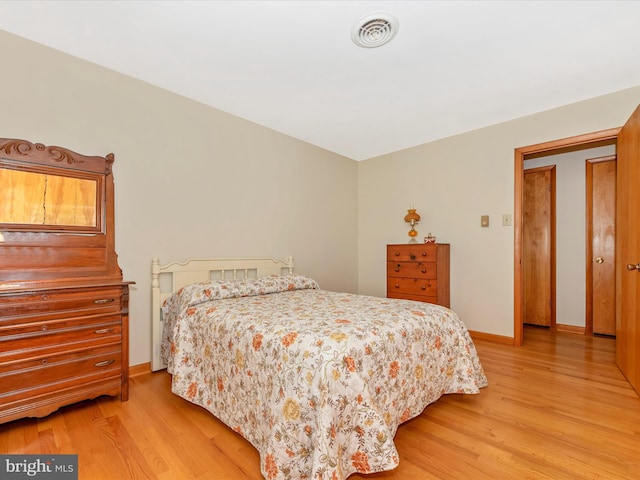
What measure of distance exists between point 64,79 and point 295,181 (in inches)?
84.4

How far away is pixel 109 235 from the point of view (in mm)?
2270

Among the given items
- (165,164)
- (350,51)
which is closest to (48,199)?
(165,164)

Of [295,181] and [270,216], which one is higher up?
[295,181]

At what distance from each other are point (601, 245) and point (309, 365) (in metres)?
4.01

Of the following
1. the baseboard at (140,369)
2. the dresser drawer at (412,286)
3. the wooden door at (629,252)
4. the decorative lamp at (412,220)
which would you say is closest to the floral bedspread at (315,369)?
the baseboard at (140,369)

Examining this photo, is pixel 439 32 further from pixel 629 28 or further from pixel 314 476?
pixel 314 476

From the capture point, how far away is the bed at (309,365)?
4.15 ft

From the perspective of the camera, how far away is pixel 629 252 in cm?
228

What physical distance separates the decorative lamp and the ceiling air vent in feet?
7.18

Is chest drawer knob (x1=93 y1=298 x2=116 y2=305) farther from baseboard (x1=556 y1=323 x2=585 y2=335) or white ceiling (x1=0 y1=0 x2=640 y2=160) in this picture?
baseboard (x1=556 y1=323 x2=585 y2=335)

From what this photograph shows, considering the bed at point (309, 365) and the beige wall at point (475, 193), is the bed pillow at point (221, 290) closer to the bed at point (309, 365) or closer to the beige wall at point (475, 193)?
the bed at point (309, 365)

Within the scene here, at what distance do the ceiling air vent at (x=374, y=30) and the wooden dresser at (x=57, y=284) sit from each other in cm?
192

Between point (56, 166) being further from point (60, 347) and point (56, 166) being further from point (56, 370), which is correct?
point (56, 370)

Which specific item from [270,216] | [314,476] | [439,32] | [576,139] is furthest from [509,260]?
[314,476]
